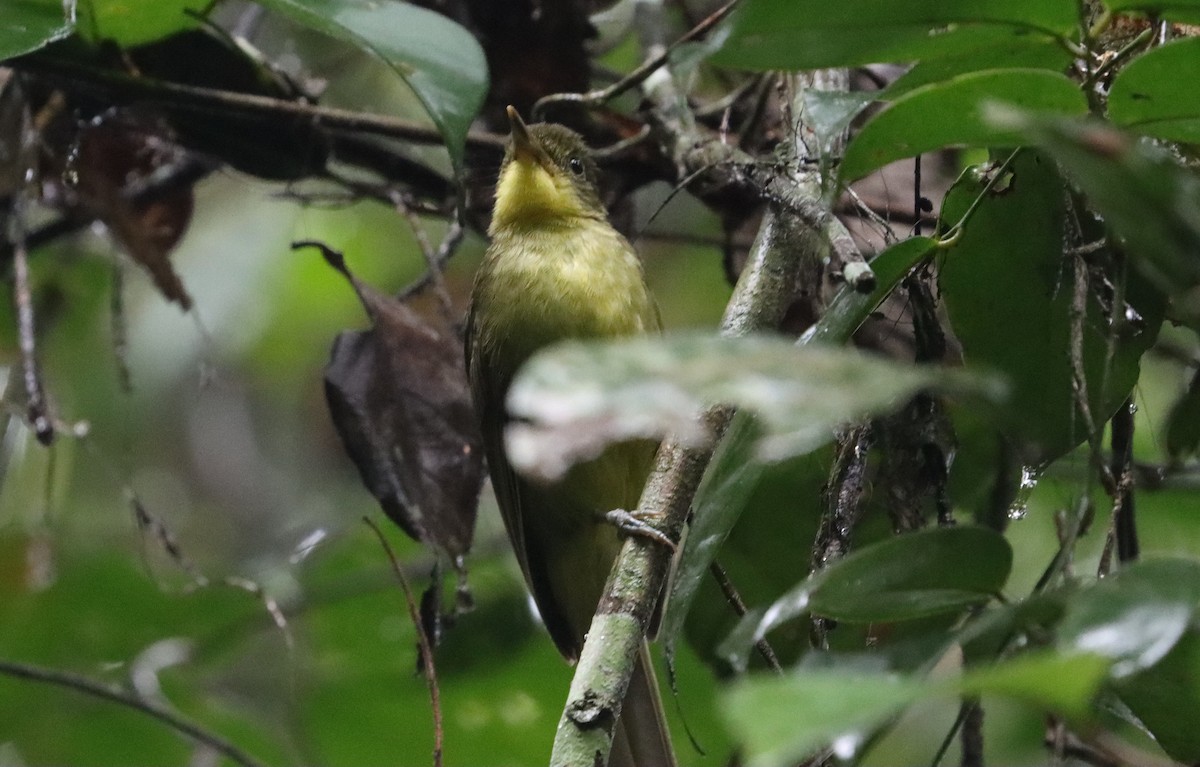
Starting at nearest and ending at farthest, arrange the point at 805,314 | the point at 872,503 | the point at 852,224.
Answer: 1. the point at 872,503
2. the point at 805,314
3. the point at 852,224

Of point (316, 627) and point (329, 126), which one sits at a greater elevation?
point (329, 126)

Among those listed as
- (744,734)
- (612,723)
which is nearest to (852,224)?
(612,723)

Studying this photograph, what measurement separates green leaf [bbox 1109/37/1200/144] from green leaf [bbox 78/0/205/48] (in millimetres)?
1822

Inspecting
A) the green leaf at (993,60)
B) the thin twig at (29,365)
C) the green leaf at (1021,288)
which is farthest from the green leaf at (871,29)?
the thin twig at (29,365)

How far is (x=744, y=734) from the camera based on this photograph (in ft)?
2.59

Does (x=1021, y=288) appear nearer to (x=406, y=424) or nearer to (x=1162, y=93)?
(x=1162, y=93)

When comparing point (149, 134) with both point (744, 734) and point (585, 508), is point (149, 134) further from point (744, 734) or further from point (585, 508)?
point (744, 734)

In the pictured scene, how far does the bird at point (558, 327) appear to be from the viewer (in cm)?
300

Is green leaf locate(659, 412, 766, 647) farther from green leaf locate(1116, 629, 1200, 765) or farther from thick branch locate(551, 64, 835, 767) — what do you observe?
green leaf locate(1116, 629, 1200, 765)

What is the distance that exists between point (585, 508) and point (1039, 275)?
Result: 167 centimetres

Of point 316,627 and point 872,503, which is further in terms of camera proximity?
point 316,627

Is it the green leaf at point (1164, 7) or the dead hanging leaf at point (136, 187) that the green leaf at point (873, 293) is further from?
the dead hanging leaf at point (136, 187)

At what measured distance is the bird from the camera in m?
3.00

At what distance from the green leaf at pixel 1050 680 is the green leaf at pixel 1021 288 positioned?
932mm
